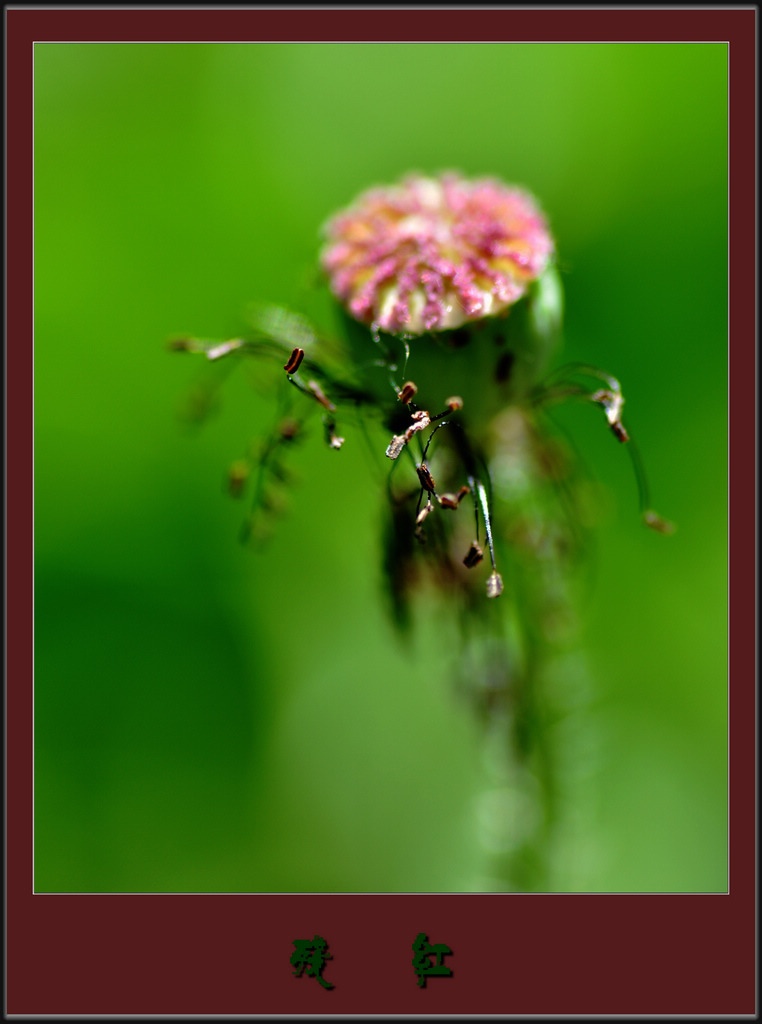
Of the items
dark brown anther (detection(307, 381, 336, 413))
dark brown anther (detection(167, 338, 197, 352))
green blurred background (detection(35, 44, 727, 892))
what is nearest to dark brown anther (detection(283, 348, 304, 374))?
dark brown anther (detection(307, 381, 336, 413))

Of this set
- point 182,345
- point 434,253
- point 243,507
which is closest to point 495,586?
point 434,253

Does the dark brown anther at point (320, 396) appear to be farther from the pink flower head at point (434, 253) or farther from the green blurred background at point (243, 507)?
the green blurred background at point (243, 507)

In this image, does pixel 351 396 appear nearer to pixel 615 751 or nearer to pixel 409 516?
pixel 409 516

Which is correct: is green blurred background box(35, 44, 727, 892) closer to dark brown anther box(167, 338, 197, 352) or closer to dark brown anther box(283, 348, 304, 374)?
dark brown anther box(167, 338, 197, 352)

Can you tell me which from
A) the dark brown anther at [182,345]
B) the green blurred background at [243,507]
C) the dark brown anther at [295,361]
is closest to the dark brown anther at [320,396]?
the dark brown anther at [295,361]

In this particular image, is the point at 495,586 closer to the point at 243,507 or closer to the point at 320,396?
the point at 320,396

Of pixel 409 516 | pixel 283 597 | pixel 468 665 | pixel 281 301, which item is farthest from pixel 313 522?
pixel 409 516
